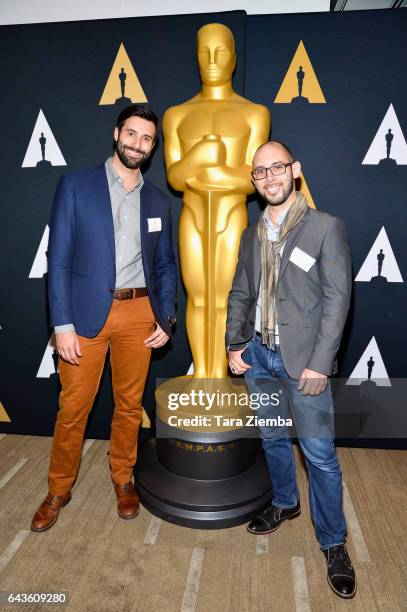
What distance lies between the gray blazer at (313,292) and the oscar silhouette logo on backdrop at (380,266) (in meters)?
1.06

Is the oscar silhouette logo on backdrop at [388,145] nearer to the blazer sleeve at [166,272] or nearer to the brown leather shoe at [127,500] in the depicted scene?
the blazer sleeve at [166,272]

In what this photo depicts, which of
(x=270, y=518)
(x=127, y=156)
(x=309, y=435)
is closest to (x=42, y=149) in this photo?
(x=127, y=156)

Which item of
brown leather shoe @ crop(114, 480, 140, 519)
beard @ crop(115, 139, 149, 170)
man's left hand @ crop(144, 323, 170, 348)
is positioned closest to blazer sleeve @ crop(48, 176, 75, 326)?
beard @ crop(115, 139, 149, 170)

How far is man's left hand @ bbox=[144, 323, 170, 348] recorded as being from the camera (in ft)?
6.82

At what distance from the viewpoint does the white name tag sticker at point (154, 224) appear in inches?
79.7

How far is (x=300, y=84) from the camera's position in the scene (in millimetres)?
2471

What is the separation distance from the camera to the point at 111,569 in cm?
182

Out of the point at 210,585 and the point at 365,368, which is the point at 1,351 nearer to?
the point at 210,585

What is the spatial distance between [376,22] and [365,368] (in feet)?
5.95

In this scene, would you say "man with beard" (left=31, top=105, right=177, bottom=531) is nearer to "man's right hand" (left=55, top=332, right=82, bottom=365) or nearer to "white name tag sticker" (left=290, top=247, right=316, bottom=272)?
"man's right hand" (left=55, top=332, right=82, bottom=365)

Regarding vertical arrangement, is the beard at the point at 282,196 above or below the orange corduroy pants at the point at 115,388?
above

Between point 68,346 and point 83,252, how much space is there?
379 millimetres

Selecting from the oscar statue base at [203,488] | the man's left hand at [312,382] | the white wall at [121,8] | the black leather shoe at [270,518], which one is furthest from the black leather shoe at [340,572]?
the white wall at [121,8]

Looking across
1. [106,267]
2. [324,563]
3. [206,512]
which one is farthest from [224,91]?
[324,563]
